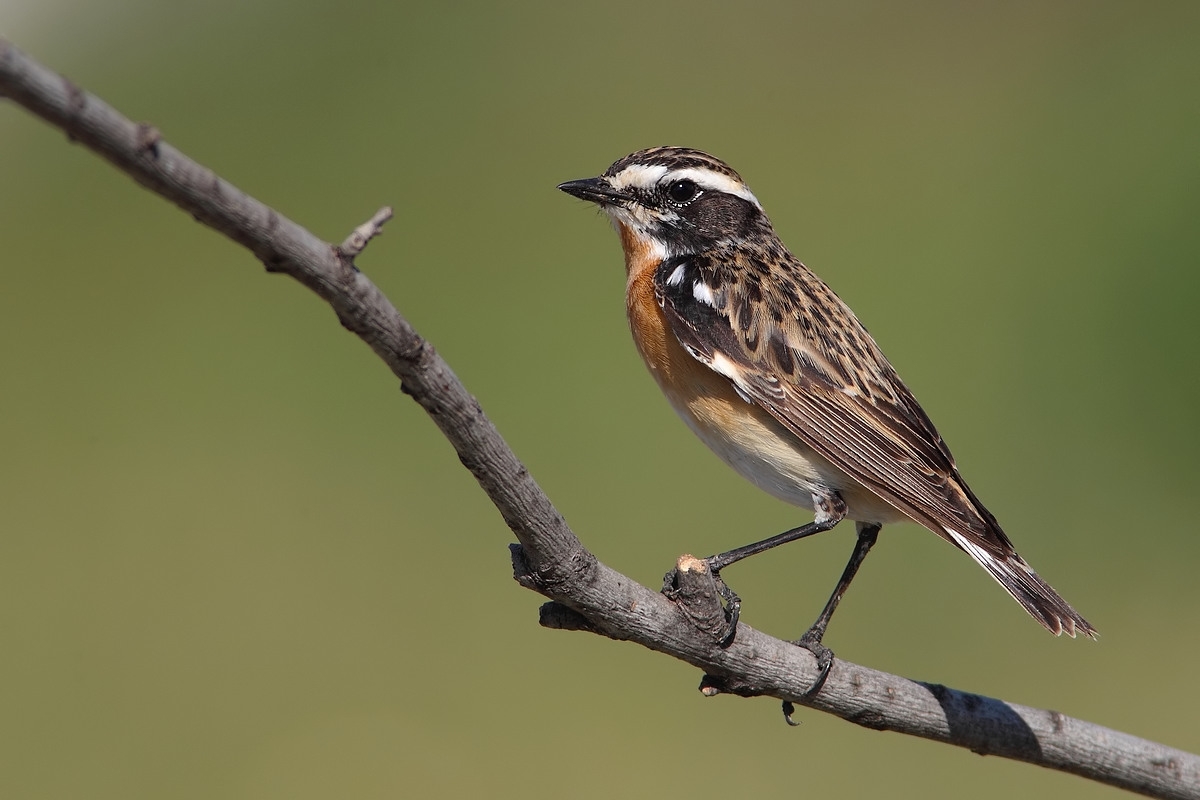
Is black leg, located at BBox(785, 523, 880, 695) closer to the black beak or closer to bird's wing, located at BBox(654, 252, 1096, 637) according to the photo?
bird's wing, located at BBox(654, 252, 1096, 637)

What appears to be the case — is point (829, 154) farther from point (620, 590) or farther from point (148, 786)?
point (620, 590)

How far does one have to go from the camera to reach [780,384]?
18.8ft

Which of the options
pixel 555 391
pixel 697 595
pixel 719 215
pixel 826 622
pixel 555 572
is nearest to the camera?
pixel 555 572

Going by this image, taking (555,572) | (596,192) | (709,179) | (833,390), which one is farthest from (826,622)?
(596,192)

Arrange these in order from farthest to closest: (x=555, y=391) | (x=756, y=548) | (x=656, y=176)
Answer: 1. (x=555, y=391)
2. (x=656, y=176)
3. (x=756, y=548)

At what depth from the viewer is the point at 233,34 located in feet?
55.0

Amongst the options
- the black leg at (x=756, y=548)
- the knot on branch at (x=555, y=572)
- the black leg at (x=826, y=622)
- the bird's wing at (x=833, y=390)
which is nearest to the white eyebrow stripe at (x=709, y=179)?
the bird's wing at (x=833, y=390)

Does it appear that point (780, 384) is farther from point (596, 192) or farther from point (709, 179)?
point (596, 192)

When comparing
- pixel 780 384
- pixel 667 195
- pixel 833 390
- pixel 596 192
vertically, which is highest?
pixel 667 195

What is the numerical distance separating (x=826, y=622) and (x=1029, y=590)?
0.92m

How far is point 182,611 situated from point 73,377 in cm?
392

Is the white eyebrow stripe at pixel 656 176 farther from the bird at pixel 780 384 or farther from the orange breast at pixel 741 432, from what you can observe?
the orange breast at pixel 741 432

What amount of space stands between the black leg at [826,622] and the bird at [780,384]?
1 centimetres

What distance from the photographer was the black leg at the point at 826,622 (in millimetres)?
4926
